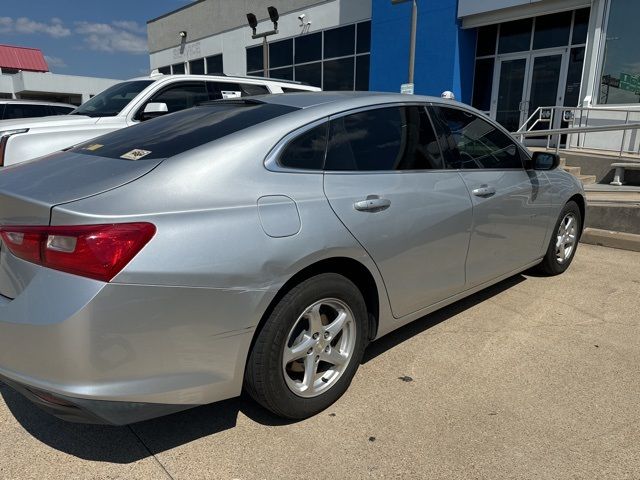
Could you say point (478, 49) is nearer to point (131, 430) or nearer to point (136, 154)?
point (136, 154)

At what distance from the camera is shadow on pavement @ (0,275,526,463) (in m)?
2.39

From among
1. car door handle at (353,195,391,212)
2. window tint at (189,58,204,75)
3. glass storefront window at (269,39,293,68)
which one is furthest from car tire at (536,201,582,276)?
window tint at (189,58,204,75)

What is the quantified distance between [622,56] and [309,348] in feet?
38.6

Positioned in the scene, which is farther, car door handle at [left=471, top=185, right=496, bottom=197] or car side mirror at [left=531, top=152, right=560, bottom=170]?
car side mirror at [left=531, top=152, right=560, bottom=170]

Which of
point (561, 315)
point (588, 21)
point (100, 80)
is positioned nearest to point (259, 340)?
point (561, 315)

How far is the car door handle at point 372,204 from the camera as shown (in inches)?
105

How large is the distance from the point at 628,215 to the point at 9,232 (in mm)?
6580

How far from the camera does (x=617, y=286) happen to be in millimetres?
4730

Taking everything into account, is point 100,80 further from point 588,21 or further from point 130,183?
point 130,183

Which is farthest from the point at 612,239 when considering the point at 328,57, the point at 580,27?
the point at 328,57

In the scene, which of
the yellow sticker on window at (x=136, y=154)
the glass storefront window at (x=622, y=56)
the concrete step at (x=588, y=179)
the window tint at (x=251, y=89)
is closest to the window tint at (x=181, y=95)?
the window tint at (x=251, y=89)

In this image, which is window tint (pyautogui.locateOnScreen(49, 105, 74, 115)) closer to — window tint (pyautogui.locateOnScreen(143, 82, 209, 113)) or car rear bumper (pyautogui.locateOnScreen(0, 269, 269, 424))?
window tint (pyautogui.locateOnScreen(143, 82, 209, 113))

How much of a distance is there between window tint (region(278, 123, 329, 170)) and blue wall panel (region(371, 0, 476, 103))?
13019 mm

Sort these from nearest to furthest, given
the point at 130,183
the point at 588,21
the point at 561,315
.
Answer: the point at 130,183 → the point at 561,315 → the point at 588,21
